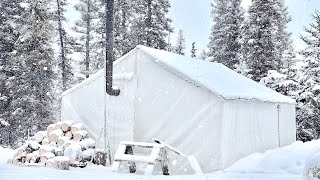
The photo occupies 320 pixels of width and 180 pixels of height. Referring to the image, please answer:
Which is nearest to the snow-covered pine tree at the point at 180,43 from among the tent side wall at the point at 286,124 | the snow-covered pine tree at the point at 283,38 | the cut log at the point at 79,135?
the snow-covered pine tree at the point at 283,38

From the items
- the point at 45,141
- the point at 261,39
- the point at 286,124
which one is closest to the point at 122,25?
the point at 261,39

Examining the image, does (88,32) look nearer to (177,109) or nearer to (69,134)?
(69,134)

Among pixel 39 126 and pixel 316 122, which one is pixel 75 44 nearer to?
pixel 39 126

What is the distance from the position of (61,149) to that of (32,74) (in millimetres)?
10268

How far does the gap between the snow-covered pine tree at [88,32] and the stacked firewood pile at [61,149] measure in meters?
16.9

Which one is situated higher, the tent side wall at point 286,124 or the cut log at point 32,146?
the tent side wall at point 286,124

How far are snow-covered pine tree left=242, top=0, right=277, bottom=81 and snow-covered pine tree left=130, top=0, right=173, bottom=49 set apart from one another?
535cm

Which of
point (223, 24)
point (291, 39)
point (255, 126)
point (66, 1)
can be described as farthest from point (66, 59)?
point (291, 39)

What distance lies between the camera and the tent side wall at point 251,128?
11180 mm

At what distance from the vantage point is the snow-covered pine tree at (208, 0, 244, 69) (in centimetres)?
2845

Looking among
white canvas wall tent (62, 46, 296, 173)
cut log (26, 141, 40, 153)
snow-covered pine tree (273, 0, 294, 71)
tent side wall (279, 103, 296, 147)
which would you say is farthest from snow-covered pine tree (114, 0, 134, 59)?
cut log (26, 141, 40, 153)

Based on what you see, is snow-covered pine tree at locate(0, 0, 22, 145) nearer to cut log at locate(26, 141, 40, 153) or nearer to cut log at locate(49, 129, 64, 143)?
cut log at locate(49, 129, 64, 143)

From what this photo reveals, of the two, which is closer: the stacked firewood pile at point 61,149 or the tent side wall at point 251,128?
the stacked firewood pile at point 61,149

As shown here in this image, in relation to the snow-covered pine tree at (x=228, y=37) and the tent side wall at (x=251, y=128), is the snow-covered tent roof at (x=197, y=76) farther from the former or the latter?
the snow-covered pine tree at (x=228, y=37)
